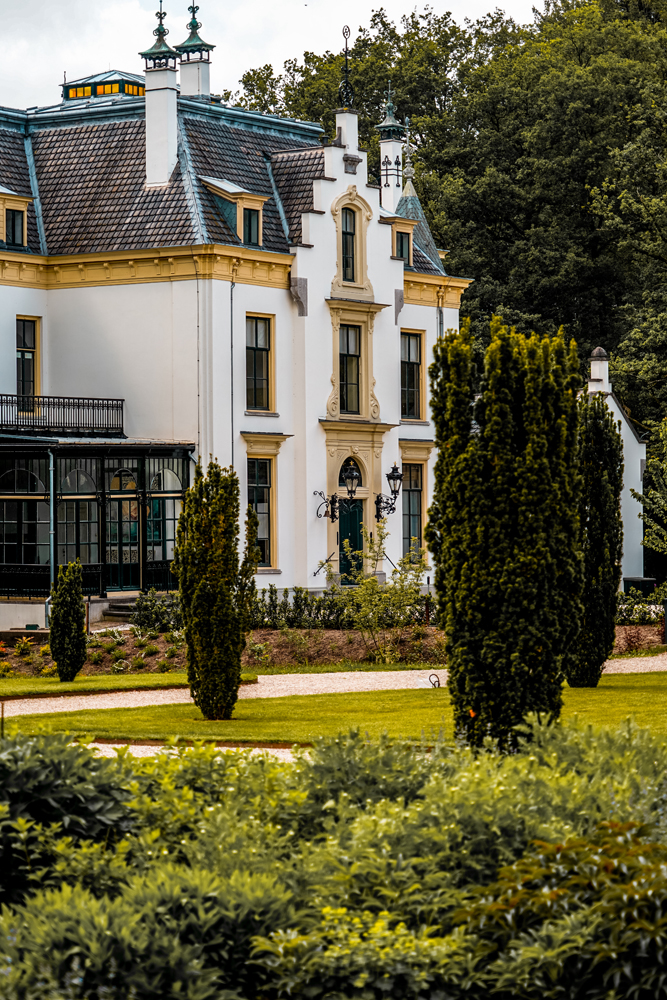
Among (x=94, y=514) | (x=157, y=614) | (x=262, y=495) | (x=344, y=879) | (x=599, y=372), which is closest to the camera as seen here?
(x=344, y=879)

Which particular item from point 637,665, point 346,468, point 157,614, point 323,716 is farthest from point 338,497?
point 323,716

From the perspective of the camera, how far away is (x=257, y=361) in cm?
3381

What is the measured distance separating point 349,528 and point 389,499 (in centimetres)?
128

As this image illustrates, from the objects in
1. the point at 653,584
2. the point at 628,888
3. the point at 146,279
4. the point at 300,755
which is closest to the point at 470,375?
the point at 300,755

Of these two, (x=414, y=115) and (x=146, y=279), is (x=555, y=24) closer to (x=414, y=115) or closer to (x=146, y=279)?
(x=414, y=115)

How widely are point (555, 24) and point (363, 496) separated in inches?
1318

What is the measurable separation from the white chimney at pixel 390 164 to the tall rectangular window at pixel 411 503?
7.59 m

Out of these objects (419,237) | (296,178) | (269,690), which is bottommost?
(269,690)

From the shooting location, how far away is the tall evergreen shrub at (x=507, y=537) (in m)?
11.4

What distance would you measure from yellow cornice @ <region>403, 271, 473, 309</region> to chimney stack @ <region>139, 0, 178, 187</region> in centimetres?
753

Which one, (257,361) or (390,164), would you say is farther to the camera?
(390,164)

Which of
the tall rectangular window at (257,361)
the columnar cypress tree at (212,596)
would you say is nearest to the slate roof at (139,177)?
the tall rectangular window at (257,361)

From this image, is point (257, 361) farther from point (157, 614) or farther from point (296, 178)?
point (157, 614)

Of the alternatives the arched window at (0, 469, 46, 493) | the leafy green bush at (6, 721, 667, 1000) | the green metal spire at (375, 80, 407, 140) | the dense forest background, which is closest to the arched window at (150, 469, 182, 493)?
the arched window at (0, 469, 46, 493)
